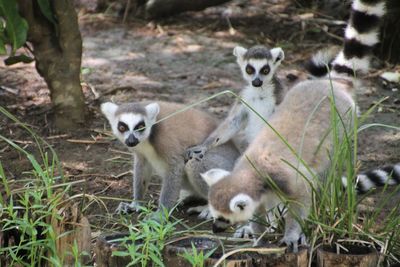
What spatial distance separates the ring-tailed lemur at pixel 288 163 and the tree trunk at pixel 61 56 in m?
2.60

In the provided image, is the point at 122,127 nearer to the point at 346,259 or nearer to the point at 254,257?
the point at 254,257

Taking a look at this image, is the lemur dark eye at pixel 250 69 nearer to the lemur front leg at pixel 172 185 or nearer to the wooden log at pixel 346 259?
the lemur front leg at pixel 172 185

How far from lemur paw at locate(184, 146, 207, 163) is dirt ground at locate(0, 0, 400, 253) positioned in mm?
806

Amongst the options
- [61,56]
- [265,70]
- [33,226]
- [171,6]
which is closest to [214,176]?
[33,226]

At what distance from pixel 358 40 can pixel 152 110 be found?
1836 millimetres

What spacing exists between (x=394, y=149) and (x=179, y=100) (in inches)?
94.5

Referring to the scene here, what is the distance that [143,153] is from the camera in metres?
5.94

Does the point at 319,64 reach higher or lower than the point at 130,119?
higher

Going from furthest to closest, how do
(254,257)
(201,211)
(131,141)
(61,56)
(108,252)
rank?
(61,56)
(201,211)
(131,141)
(108,252)
(254,257)

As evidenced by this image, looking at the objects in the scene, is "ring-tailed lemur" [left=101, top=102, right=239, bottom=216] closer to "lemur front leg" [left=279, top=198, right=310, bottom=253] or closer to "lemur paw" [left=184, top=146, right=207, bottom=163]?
"lemur paw" [left=184, top=146, right=207, bottom=163]

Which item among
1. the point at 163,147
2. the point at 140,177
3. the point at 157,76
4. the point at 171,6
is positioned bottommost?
the point at 157,76

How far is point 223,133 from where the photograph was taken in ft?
19.9

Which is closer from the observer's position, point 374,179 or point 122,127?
point 374,179

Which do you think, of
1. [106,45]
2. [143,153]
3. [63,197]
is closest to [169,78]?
[106,45]
